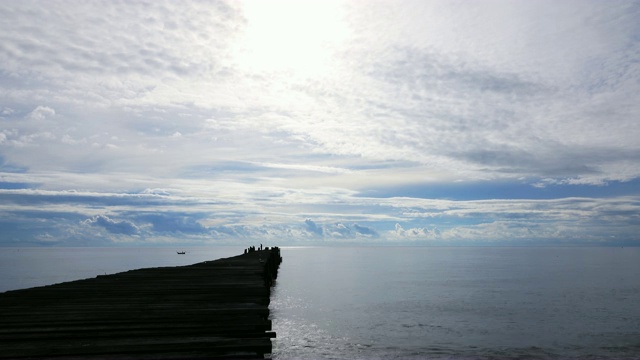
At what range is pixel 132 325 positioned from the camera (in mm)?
10352

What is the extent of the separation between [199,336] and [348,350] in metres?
11.1

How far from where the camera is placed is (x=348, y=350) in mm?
19250

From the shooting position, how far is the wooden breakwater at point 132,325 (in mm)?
8430

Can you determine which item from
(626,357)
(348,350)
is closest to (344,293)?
(348,350)

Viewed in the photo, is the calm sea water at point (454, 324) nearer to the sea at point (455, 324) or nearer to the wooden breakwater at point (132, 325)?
the sea at point (455, 324)

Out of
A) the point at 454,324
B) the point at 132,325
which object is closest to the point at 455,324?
the point at 454,324

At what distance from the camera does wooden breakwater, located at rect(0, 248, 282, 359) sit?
8.43m

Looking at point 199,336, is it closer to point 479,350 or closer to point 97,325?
point 97,325

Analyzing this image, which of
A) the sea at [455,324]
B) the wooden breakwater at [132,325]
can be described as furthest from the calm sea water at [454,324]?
the wooden breakwater at [132,325]

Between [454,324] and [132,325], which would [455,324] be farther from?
[132,325]

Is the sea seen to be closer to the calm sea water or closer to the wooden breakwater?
the calm sea water

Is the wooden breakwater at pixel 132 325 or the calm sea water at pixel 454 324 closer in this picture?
the wooden breakwater at pixel 132 325

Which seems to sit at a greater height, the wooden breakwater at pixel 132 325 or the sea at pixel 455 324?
the wooden breakwater at pixel 132 325

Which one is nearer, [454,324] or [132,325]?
[132,325]
